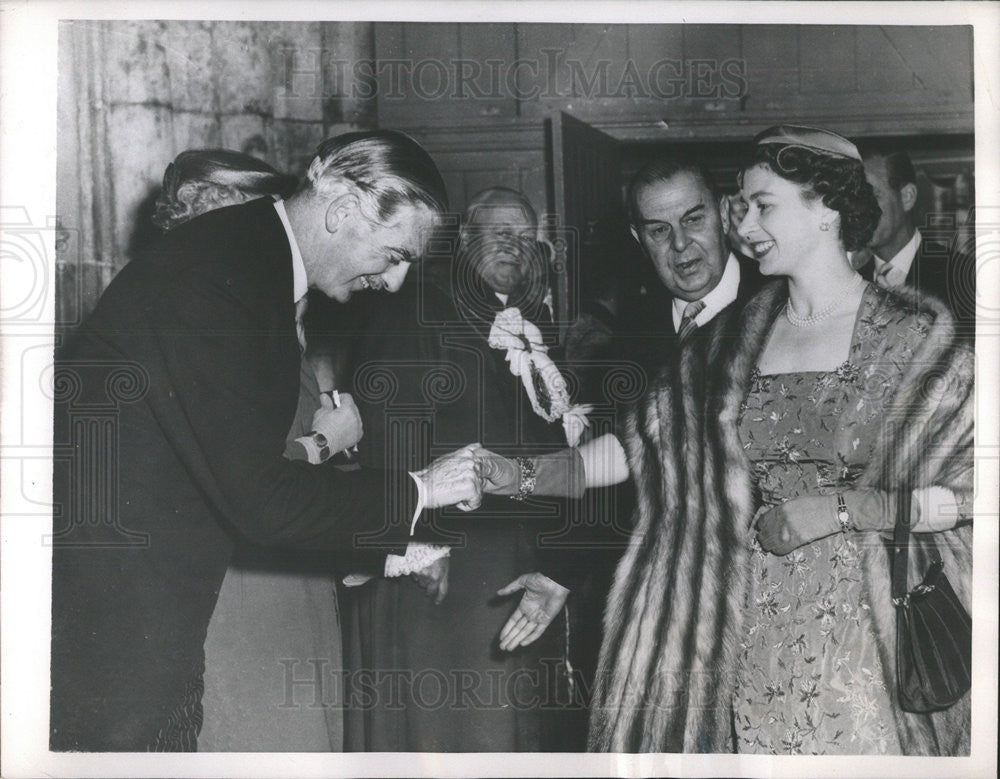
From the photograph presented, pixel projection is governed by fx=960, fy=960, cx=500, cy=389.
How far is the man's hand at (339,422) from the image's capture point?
3.23 metres

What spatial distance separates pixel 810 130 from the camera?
10.7ft

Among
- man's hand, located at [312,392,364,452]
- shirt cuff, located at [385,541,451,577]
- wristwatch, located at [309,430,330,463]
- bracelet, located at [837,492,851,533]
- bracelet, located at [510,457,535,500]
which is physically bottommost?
shirt cuff, located at [385,541,451,577]

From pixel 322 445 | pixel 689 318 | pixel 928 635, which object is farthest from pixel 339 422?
pixel 928 635

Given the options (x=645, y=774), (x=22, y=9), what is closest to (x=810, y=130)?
(x=645, y=774)

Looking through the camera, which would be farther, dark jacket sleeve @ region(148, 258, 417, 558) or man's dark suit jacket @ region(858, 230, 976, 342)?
man's dark suit jacket @ region(858, 230, 976, 342)

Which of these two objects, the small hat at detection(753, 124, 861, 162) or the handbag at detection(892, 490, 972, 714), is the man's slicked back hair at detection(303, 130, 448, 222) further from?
the handbag at detection(892, 490, 972, 714)

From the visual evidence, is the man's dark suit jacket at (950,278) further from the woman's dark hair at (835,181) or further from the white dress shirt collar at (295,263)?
the white dress shirt collar at (295,263)

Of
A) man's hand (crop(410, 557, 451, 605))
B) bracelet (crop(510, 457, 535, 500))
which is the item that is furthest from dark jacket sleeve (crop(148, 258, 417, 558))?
bracelet (crop(510, 457, 535, 500))

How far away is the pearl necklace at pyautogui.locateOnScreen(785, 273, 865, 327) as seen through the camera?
3.21 metres

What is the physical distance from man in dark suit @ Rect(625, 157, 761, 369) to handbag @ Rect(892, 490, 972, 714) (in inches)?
35.6

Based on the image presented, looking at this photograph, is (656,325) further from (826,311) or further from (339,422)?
(339,422)

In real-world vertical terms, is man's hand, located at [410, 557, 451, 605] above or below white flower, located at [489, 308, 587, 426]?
below

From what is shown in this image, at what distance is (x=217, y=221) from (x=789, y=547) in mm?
2193

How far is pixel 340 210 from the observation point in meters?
3.26
